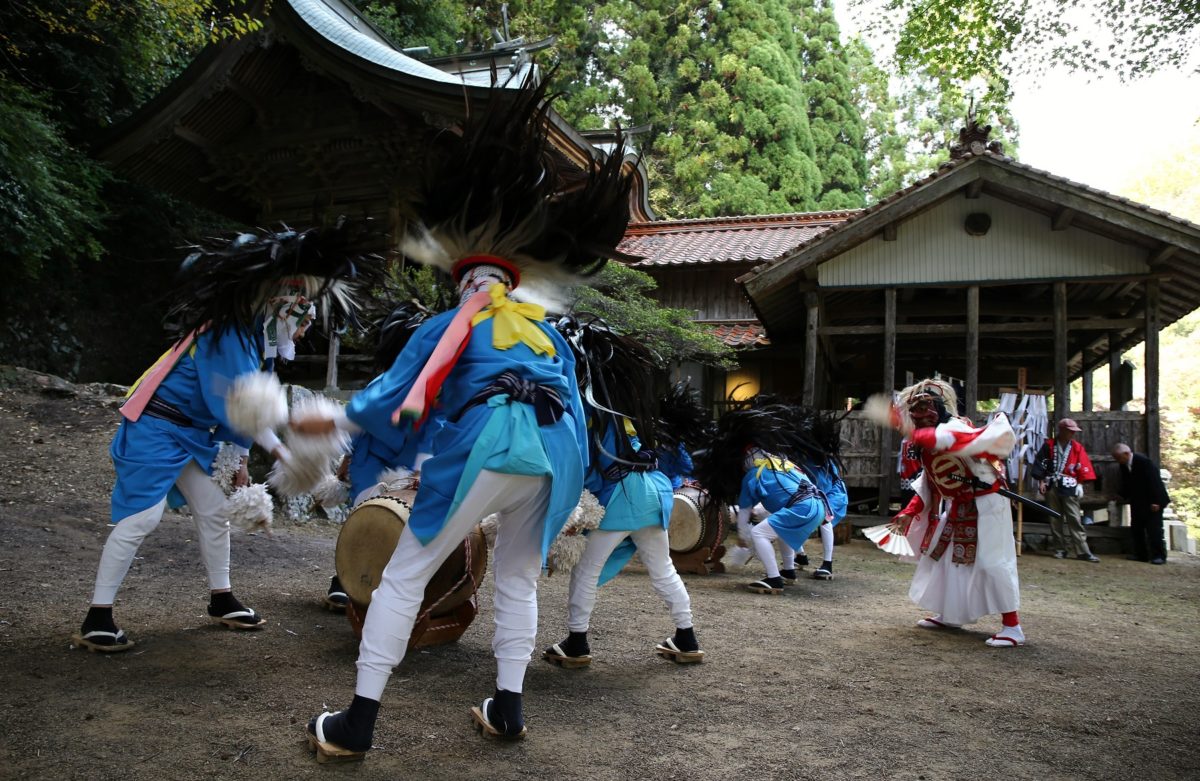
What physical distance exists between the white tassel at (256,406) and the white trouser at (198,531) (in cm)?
89

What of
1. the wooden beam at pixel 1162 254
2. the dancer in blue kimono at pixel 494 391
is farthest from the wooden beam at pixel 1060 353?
the dancer in blue kimono at pixel 494 391

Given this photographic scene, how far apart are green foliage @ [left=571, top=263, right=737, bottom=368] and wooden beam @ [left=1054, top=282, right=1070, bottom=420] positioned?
4.68 m

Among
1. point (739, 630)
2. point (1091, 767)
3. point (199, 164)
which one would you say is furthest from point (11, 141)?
point (1091, 767)

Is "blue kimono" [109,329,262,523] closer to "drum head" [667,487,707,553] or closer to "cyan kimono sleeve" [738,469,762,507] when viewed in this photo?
"cyan kimono sleeve" [738,469,762,507]

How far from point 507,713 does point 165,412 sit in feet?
7.32

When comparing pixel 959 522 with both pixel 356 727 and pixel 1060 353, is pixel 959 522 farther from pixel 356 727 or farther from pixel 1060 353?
pixel 1060 353

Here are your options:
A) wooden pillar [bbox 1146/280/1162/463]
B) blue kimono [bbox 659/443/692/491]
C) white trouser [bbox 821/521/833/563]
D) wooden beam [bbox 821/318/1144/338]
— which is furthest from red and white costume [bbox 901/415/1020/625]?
wooden pillar [bbox 1146/280/1162/463]

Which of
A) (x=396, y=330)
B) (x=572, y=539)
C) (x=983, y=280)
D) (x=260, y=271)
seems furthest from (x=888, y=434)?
(x=260, y=271)

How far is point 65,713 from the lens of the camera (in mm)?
3068

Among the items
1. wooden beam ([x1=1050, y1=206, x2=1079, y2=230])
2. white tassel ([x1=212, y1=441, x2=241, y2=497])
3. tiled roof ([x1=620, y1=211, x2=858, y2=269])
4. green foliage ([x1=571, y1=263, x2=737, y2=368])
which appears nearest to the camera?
white tassel ([x1=212, y1=441, x2=241, y2=497])

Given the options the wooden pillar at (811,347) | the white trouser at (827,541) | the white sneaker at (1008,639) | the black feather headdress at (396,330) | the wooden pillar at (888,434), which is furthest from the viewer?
the wooden pillar at (811,347)

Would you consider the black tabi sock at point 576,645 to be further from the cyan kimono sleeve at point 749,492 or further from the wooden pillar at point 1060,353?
the wooden pillar at point 1060,353

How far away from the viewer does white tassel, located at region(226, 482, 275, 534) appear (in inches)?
165

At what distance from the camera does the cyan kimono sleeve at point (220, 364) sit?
398 cm
